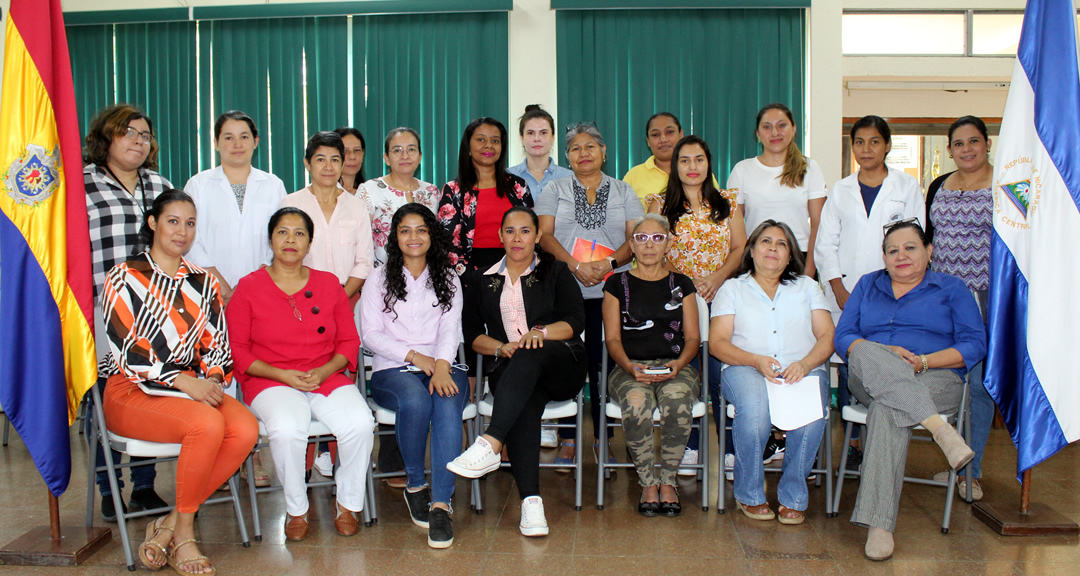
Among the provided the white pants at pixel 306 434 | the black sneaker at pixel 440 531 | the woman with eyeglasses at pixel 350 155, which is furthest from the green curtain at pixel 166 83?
the black sneaker at pixel 440 531

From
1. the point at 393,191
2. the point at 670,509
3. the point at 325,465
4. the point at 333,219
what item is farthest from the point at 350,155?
the point at 670,509

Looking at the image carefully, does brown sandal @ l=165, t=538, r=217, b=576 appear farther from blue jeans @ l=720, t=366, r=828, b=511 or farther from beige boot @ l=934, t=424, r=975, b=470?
beige boot @ l=934, t=424, r=975, b=470

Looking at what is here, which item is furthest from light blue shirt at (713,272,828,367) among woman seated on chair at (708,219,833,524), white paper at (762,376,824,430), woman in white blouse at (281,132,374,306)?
woman in white blouse at (281,132,374,306)

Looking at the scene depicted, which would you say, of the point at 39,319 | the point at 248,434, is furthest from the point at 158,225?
the point at 248,434

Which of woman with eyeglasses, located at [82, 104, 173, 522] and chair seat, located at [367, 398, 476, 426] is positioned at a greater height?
woman with eyeglasses, located at [82, 104, 173, 522]

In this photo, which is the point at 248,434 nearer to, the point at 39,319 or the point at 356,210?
the point at 39,319

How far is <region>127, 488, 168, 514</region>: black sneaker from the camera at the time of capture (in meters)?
3.21

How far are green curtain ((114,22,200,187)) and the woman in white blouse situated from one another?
3149mm

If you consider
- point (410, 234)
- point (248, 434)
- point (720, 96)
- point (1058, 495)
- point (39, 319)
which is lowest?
point (1058, 495)

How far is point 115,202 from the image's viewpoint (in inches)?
126

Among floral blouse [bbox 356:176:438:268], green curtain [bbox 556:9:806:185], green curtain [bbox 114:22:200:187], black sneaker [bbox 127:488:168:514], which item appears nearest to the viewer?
black sneaker [bbox 127:488:168:514]

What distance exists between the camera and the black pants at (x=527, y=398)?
3.02 meters

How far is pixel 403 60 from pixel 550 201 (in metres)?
2.76

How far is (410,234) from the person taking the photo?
3318mm
